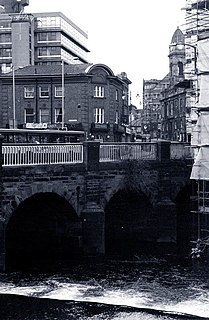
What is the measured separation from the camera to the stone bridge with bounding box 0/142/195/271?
32.1 metres

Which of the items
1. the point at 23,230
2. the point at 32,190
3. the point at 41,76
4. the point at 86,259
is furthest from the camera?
the point at 41,76

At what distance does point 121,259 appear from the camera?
116ft

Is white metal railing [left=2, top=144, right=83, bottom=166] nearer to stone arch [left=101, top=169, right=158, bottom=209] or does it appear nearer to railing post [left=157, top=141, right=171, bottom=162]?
stone arch [left=101, top=169, right=158, bottom=209]

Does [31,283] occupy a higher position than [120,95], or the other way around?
[120,95]

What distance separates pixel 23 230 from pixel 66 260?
4.71 m

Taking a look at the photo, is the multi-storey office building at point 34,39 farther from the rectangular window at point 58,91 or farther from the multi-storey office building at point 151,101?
the multi-storey office building at point 151,101

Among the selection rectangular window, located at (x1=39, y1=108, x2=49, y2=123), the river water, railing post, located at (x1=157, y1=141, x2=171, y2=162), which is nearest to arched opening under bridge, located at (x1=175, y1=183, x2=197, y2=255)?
railing post, located at (x1=157, y1=141, x2=171, y2=162)

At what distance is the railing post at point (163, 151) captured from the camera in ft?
132

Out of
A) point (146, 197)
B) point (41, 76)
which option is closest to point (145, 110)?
point (41, 76)

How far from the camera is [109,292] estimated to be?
27984mm

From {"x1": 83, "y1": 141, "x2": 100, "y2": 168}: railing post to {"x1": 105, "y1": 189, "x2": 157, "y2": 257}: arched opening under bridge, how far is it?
4.58m

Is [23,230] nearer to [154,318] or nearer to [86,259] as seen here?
[86,259]

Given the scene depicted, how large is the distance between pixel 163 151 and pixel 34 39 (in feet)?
227

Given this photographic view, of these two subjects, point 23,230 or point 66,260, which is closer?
point 66,260
